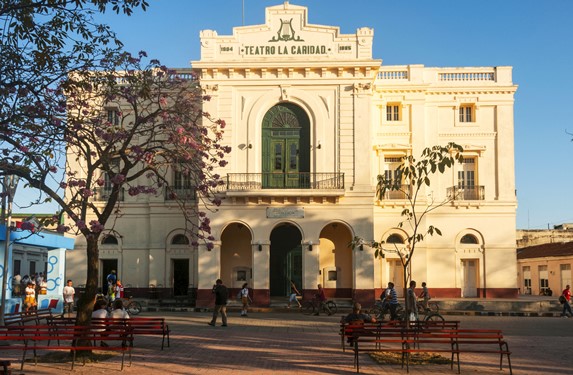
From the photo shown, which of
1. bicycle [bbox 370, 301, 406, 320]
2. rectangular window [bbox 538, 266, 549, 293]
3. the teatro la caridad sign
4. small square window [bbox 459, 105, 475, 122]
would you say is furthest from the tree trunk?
rectangular window [bbox 538, 266, 549, 293]

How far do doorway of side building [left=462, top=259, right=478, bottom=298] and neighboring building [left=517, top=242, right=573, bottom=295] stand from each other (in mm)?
11487

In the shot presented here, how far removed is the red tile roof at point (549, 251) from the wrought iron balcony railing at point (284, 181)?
810 inches

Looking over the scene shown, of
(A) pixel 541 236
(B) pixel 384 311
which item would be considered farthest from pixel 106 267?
(A) pixel 541 236

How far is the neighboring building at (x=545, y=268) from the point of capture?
47156mm

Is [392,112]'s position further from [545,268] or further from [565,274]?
[545,268]

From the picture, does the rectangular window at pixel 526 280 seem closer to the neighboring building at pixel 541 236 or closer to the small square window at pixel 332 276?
the neighboring building at pixel 541 236

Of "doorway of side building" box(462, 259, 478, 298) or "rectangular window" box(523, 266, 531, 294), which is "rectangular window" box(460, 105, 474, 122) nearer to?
"doorway of side building" box(462, 259, 478, 298)

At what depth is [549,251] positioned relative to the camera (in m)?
50.3

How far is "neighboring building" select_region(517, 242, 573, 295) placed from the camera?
47.2 meters

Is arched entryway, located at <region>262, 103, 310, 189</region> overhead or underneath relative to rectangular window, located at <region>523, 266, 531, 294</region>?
overhead

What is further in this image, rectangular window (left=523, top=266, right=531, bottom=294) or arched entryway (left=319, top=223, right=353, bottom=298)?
rectangular window (left=523, top=266, right=531, bottom=294)

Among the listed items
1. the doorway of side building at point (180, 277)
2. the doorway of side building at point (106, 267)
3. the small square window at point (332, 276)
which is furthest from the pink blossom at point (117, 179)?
the doorway of side building at point (106, 267)

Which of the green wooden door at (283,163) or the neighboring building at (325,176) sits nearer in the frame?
the neighboring building at (325,176)

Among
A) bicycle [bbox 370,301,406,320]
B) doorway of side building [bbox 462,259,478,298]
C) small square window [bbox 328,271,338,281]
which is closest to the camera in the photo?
bicycle [bbox 370,301,406,320]
